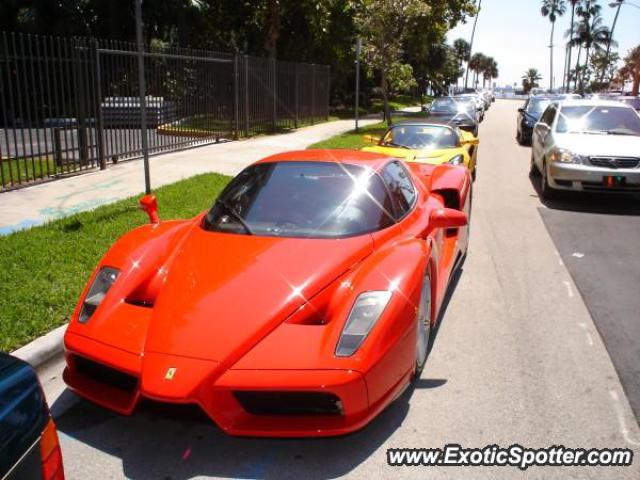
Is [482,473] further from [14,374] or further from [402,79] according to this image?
[402,79]

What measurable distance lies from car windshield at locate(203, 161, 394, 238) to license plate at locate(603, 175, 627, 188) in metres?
6.29

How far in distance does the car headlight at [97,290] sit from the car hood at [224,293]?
0.08 m

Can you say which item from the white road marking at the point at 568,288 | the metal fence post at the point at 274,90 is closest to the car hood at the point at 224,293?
the white road marking at the point at 568,288

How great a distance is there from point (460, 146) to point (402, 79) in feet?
52.9

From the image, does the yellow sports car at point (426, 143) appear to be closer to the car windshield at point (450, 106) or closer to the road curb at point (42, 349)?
the road curb at point (42, 349)

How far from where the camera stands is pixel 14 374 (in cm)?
192

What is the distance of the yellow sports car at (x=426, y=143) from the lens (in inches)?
371

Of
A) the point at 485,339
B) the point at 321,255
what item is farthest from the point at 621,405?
the point at 321,255

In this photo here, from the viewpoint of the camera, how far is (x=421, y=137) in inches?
402

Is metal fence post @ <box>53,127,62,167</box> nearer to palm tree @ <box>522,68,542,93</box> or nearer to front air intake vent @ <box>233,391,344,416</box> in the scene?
front air intake vent @ <box>233,391,344,416</box>

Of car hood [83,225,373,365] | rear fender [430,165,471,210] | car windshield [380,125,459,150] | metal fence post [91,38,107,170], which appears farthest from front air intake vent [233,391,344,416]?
metal fence post [91,38,107,170]

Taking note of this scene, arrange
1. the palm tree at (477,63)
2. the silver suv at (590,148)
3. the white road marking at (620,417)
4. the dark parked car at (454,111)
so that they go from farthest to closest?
1. the palm tree at (477,63)
2. the dark parked car at (454,111)
3. the silver suv at (590,148)
4. the white road marking at (620,417)

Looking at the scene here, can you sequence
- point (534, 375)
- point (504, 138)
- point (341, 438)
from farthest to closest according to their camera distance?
point (504, 138) → point (534, 375) → point (341, 438)

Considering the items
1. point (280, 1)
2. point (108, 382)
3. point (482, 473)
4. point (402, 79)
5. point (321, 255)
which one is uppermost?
point (280, 1)
